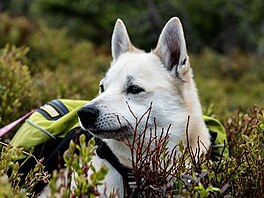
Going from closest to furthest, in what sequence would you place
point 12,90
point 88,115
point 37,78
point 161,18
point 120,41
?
point 88,115, point 120,41, point 12,90, point 37,78, point 161,18

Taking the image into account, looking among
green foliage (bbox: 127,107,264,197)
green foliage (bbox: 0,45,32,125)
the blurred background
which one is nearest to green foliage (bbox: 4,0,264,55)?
the blurred background

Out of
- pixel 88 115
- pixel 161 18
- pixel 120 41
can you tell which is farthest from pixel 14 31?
pixel 161 18

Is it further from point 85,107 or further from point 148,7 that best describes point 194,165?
point 148,7

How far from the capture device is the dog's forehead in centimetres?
314

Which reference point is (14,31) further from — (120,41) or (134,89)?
(134,89)

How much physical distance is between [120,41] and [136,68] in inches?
20.7

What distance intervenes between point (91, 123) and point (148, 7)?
47.4ft

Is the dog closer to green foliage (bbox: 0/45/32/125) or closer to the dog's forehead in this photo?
the dog's forehead

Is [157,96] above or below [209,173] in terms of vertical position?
above

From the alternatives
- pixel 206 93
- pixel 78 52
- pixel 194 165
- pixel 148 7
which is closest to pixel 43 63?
pixel 78 52

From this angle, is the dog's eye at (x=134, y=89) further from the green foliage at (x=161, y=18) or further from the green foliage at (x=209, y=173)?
the green foliage at (x=161, y=18)

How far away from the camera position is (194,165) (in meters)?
2.20

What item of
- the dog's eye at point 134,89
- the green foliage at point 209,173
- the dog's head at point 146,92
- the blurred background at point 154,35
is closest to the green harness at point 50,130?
the dog's head at point 146,92

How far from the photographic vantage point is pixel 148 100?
300 cm
